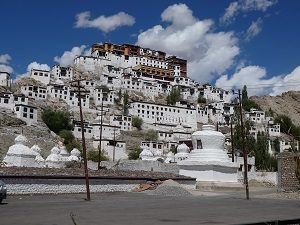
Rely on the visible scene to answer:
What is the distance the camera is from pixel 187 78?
170 meters

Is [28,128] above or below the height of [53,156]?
above

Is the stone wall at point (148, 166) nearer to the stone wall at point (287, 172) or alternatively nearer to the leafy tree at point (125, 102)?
the stone wall at point (287, 172)

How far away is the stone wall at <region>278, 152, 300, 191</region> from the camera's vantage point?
3350 cm

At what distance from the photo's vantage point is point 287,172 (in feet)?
111

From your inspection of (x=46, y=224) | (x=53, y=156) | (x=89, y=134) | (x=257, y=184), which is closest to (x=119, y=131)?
(x=89, y=134)

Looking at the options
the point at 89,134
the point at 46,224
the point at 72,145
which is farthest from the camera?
the point at 89,134

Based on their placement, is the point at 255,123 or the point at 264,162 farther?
the point at 255,123

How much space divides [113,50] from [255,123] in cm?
5741

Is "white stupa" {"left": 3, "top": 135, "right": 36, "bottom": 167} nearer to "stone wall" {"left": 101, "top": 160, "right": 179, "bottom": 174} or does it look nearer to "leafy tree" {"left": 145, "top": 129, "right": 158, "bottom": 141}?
"stone wall" {"left": 101, "top": 160, "right": 179, "bottom": 174}

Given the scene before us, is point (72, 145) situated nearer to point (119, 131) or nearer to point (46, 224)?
point (119, 131)

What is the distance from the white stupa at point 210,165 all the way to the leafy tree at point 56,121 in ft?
248

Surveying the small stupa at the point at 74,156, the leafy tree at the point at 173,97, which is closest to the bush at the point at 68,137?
the small stupa at the point at 74,156

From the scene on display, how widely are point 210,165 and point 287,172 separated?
8.52 metres

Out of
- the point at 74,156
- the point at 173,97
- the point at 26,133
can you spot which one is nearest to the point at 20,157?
the point at 74,156
